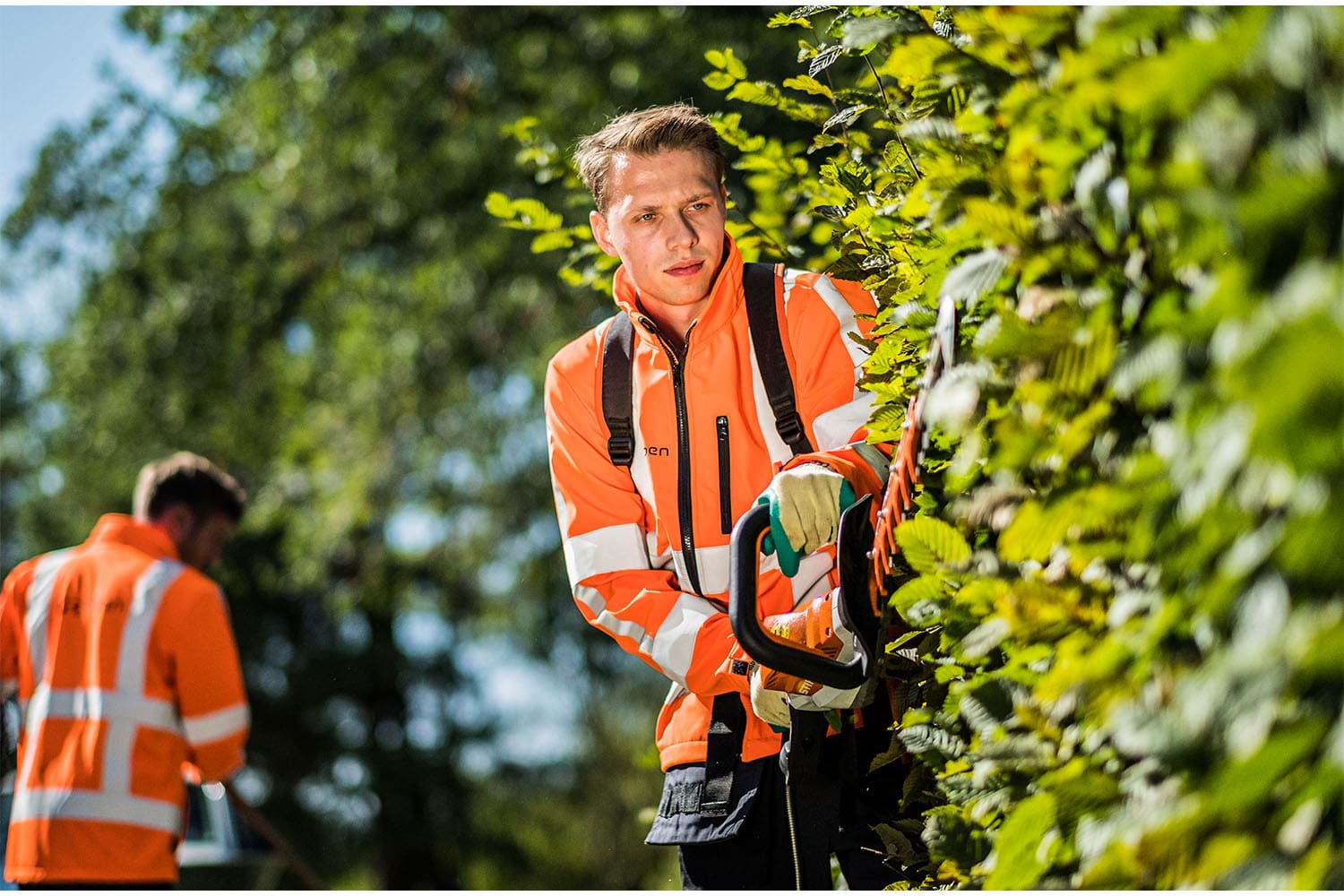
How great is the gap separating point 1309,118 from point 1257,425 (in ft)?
0.79

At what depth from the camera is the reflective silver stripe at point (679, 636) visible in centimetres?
270

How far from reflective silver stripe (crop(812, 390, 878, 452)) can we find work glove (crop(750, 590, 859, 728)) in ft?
1.53

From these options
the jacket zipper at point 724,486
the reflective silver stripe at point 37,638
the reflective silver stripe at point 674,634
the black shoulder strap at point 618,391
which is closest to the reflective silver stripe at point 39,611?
the reflective silver stripe at point 37,638

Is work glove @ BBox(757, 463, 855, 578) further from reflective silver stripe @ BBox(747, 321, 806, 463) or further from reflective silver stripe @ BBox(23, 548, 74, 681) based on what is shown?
reflective silver stripe @ BBox(23, 548, 74, 681)

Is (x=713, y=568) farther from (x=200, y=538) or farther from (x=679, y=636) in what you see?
(x=200, y=538)

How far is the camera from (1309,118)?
3.19ft

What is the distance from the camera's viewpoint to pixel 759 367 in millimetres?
2850

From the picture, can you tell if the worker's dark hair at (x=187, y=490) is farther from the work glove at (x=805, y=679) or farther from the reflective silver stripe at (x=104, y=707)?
the work glove at (x=805, y=679)

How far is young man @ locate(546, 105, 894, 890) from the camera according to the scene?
8.98 feet

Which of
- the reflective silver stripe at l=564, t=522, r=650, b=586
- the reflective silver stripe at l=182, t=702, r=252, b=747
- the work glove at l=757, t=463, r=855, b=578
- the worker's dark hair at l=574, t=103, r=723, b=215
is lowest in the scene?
the reflective silver stripe at l=182, t=702, r=252, b=747

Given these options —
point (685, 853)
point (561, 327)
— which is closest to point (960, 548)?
point (685, 853)

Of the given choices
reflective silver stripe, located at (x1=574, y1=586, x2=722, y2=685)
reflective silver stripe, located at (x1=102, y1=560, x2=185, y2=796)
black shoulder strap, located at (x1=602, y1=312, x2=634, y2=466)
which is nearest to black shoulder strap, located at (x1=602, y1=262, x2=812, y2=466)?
black shoulder strap, located at (x1=602, y1=312, x2=634, y2=466)

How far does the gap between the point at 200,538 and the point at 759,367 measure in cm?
343

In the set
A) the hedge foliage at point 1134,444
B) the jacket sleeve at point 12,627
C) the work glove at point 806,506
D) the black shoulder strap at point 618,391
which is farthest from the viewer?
the jacket sleeve at point 12,627
